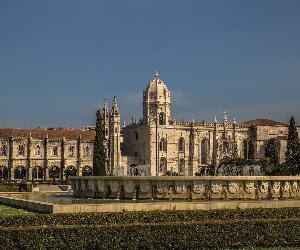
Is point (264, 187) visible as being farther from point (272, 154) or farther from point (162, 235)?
point (272, 154)

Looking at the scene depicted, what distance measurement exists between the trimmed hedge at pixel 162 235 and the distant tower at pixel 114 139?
57.9 m

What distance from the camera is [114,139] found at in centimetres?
7725

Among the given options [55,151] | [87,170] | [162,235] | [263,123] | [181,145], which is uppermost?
[263,123]

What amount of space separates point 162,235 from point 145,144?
64.0 m

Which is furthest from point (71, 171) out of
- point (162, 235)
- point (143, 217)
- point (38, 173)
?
point (162, 235)

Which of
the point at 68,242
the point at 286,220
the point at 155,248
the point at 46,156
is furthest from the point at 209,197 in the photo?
the point at 46,156

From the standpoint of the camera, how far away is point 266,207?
1938cm

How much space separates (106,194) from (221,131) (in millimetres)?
59975

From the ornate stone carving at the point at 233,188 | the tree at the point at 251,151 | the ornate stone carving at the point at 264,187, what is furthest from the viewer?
the tree at the point at 251,151

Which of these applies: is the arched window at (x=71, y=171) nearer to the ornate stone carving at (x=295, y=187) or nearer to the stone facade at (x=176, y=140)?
the stone facade at (x=176, y=140)

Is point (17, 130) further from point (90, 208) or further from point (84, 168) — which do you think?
point (90, 208)

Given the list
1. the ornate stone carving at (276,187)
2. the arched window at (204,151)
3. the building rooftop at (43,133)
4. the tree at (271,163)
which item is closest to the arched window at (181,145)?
the arched window at (204,151)

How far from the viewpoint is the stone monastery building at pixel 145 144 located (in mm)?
73875

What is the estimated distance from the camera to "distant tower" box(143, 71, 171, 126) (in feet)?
264
